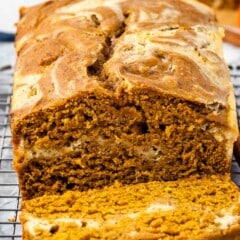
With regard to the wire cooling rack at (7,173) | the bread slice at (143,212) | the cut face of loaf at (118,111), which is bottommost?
the wire cooling rack at (7,173)

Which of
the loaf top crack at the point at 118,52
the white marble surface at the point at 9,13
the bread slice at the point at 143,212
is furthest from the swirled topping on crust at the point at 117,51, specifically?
the white marble surface at the point at 9,13

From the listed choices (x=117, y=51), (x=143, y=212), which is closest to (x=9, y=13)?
(x=117, y=51)

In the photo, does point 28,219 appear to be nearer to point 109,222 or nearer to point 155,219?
point 109,222

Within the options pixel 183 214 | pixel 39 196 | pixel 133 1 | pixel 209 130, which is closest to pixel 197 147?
pixel 209 130

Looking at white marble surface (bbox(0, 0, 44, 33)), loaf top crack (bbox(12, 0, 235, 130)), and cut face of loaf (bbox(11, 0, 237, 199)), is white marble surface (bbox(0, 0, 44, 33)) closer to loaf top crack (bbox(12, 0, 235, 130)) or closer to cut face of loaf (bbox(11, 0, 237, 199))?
loaf top crack (bbox(12, 0, 235, 130))

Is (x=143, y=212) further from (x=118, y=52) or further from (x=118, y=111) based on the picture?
(x=118, y=52)

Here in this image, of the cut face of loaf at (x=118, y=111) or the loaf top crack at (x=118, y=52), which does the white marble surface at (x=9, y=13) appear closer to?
the loaf top crack at (x=118, y=52)

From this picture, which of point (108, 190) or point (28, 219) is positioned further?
point (108, 190)
